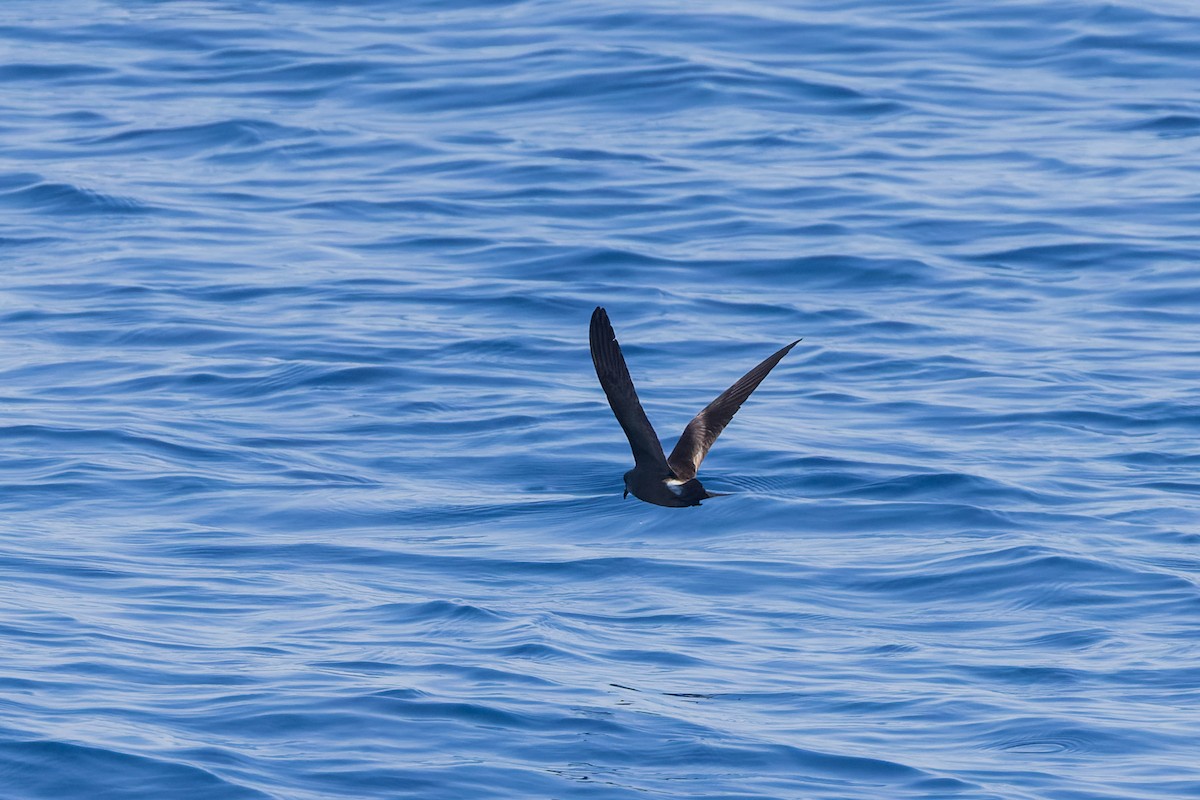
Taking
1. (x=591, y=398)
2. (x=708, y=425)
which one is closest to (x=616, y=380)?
(x=708, y=425)

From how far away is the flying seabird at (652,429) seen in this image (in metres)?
7.73

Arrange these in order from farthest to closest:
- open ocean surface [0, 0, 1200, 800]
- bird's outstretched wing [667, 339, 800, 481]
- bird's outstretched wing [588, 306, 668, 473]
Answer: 1. bird's outstretched wing [667, 339, 800, 481]
2. open ocean surface [0, 0, 1200, 800]
3. bird's outstretched wing [588, 306, 668, 473]

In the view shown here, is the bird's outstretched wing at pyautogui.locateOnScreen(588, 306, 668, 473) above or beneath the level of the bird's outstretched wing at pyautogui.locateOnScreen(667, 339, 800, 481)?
above

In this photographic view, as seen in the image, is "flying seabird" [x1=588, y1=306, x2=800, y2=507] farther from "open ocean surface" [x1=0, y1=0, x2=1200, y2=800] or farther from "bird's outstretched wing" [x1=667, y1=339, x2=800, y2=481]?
"open ocean surface" [x1=0, y1=0, x2=1200, y2=800]

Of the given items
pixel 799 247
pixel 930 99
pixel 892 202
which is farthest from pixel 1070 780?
pixel 930 99

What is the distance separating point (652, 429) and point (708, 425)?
91 centimetres

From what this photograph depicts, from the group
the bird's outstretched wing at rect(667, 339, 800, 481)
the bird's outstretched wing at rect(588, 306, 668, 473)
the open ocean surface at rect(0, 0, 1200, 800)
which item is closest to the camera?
the bird's outstretched wing at rect(588, 306, 668, 473)

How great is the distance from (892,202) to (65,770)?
947 cm

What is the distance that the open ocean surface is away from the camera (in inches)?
318

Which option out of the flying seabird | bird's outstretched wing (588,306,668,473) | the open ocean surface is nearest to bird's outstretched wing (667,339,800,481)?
the flying seabird

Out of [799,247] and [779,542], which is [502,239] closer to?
[799,247]

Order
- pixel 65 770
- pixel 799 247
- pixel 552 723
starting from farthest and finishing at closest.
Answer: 1. pixel 799 247
2. pixel 552 723
3. pixel 65 770

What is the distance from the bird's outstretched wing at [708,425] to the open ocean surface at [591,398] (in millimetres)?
918

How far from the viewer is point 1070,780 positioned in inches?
303
